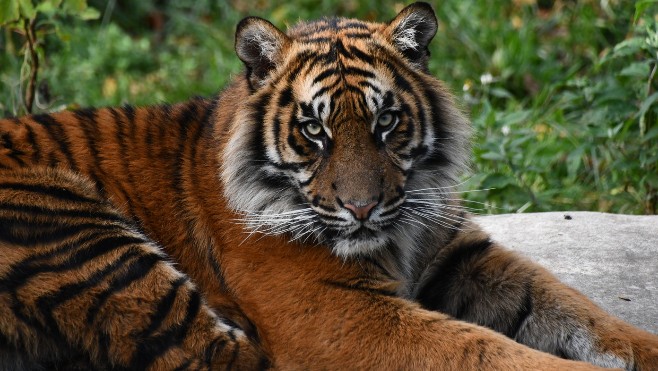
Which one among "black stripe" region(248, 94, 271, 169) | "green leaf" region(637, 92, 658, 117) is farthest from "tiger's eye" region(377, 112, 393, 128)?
"green leaf" region(637, 92, 658, 117)

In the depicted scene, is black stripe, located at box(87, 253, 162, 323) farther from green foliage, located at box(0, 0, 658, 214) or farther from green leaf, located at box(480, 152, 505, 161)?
green leaf, located at box(480, 152, 505, 161)

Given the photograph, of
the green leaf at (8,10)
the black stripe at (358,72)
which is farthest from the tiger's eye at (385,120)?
the green leaf at (8,10)

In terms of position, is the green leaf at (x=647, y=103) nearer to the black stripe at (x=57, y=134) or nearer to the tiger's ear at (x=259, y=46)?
the tiger's ear at (x=259, y=46)

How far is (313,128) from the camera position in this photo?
328 centimetres

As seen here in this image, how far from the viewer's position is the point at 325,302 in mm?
3176

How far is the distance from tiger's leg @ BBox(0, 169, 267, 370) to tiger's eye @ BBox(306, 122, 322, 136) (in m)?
0.65

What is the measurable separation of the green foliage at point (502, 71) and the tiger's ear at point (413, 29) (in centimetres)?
45

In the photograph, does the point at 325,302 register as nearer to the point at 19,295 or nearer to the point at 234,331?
the point at 234,331

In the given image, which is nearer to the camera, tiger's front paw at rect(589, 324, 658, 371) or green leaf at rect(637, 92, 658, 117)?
tiger's front paw at rect(589, 324, 658, 371)

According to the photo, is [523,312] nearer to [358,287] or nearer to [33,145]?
[358,287]

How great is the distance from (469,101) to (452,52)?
44.8 inches

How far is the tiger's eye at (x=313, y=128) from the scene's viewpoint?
327 centimetres

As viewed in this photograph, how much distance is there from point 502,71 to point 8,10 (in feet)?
11.6

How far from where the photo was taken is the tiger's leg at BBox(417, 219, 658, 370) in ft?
10.7
